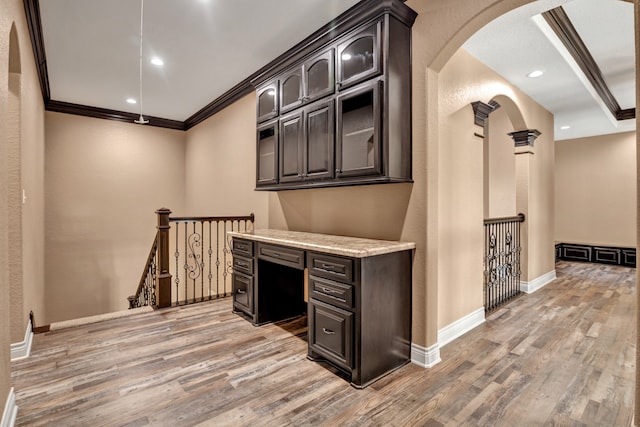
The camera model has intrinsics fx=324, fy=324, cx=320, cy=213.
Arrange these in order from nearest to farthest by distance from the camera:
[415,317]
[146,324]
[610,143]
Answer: [415,317] < [146,324] < [610,143]

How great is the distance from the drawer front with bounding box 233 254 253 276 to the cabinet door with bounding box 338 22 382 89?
1.93 m

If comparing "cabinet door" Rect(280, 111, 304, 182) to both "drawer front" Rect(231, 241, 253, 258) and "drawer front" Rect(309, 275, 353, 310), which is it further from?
"drawer front" Rect(309, 275, 353, 310)

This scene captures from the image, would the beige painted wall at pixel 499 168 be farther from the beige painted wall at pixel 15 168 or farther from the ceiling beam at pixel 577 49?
the beige painted wall at pixel 15 168

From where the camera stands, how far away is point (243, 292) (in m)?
3.51

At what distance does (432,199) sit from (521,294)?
9.78ft

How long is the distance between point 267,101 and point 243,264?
1.83 metres

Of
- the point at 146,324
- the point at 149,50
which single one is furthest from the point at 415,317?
the point at 149,50

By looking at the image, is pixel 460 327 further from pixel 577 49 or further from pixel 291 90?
pixel 577 49

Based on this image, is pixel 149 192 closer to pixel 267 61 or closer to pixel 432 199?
pixel 267 61

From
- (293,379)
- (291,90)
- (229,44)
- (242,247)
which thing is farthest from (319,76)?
(293,379)

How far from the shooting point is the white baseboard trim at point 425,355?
246cm

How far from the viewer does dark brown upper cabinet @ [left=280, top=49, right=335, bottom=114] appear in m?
2.83

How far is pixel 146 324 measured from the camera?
3314 millimetres

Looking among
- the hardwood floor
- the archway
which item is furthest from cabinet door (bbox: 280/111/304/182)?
the archway
